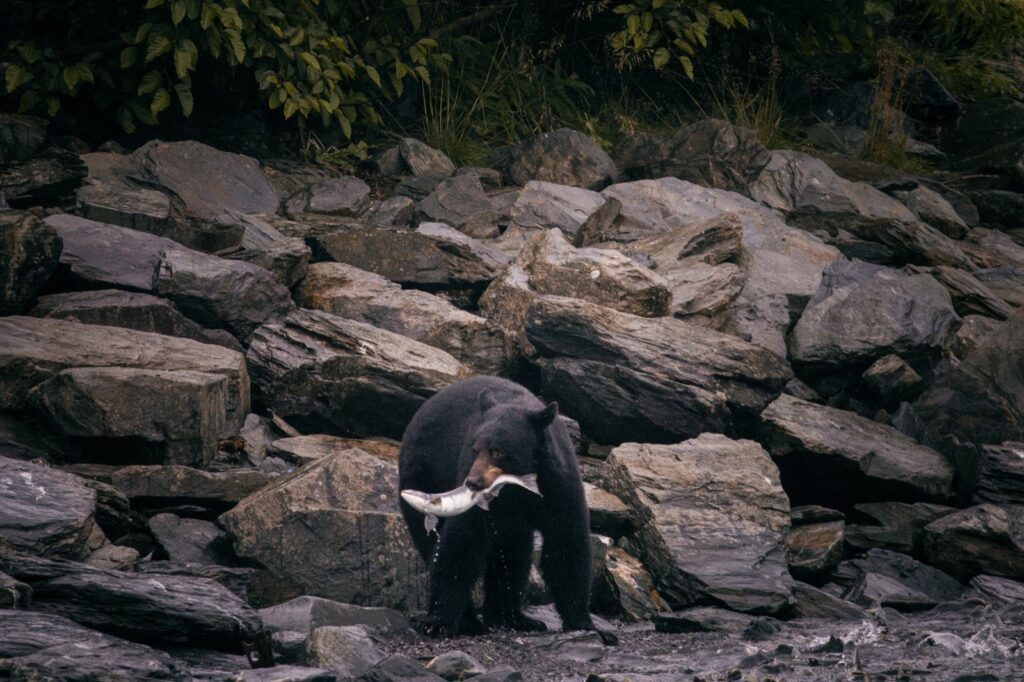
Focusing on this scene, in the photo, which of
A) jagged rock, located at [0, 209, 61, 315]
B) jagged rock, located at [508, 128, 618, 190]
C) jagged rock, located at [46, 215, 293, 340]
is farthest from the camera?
jagged rock, located at [508, 128, 618, 190]

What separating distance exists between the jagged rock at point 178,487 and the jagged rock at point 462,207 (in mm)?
4981

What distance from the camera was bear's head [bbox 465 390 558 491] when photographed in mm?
5156

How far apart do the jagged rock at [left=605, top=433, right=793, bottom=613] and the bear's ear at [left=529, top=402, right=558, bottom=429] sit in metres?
1.46

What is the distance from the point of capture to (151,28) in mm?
10078

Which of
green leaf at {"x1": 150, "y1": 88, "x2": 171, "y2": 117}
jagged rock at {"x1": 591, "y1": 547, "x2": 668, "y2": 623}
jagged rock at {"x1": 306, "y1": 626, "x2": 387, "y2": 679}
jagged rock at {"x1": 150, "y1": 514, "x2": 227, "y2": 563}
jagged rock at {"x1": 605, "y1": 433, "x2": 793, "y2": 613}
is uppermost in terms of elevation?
green leaf at {"x1": 150, "y1": 88, "x2": 171, "y2": 117}

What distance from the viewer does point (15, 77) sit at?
10055 mm

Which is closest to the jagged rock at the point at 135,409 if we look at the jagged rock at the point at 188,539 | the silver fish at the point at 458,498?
the jagged rock at the point at 188,539

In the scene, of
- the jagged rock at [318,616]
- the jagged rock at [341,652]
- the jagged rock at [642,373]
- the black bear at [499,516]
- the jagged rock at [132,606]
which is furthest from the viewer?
the jagged rock at [642,373]

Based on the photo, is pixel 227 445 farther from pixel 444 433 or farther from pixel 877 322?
pixel 877 322

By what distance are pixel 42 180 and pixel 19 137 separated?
1425mm

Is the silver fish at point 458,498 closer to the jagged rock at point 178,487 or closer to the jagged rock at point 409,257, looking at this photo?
the jagged rock at point 178,487

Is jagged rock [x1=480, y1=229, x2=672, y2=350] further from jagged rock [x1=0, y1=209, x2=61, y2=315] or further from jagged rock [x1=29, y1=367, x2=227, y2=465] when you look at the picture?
jagged rock [x1=0, y1=209, x2=61, y2=315]

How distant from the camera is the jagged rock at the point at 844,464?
764 cm

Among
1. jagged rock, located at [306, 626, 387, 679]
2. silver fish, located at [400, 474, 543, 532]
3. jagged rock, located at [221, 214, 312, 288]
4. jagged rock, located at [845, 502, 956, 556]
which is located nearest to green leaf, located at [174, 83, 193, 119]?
jagged rock, located at [221, 214, 312, 288]
